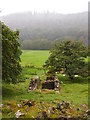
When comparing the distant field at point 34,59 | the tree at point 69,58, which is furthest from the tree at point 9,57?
the distant field at point 34,59

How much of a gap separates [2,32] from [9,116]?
6.79 meters

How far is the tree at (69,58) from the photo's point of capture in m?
24.5

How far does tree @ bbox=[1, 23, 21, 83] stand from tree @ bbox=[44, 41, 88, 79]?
8.76 meters

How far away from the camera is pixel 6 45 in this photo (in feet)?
52.5

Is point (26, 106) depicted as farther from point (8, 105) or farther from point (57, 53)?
point (57, 53)

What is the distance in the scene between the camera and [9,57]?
53.5 ft

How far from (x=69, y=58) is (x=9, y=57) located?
10.2 m

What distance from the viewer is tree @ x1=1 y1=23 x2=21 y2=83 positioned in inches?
627

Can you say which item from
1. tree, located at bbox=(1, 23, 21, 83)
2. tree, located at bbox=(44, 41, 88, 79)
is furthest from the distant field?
tree, located at bbox=(1, 23, 21, 83)

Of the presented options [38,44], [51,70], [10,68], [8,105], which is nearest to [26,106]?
[8,105]

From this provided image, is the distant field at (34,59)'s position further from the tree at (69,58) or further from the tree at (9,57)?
the tree at (9,57)

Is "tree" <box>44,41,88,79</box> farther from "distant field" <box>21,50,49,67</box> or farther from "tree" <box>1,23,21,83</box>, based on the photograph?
"distant field" <box>21,50,49,67</box>

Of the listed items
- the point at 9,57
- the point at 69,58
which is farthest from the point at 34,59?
the point at 9,57

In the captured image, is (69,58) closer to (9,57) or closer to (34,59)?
(9,57)
